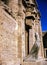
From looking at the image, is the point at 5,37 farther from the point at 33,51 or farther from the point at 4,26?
the point at 33,51

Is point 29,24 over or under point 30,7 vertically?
under

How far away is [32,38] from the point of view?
Result: 15672 millimetres

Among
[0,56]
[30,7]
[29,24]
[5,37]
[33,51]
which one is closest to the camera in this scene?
[0,56]

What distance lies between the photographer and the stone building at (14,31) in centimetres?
789

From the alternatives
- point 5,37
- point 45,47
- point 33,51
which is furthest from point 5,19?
point 45,47

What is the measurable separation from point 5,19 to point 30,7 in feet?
28.2

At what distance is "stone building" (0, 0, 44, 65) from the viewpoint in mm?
7891

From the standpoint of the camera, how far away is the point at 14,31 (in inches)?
389

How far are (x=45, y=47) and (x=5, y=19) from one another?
25.9 metres

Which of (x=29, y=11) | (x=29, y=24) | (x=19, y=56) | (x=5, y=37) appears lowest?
(x=19, y=56)

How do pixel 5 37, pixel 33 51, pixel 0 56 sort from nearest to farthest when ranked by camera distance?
pixel 0 56 → pixel 5 37 → pixel 33 51

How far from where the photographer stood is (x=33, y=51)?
401 inches

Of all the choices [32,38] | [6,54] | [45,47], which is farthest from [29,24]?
[45,47]

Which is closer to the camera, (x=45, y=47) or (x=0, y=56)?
(x=0, y=56)
